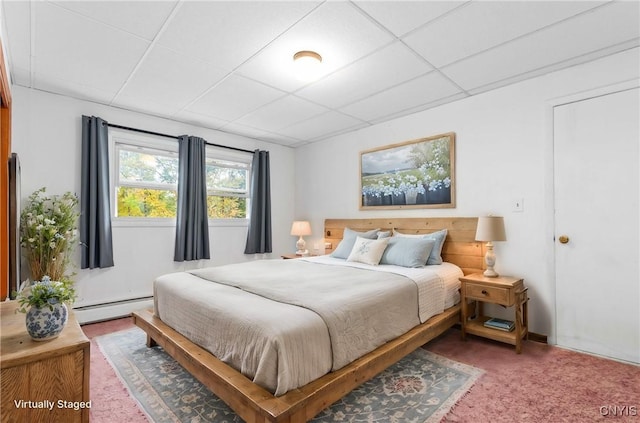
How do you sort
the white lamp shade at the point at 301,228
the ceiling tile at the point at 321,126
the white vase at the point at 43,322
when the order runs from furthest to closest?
the white lamp shade at the point at 301,228 < the ceiling tile at the point at 321,126 < the white vase at the point at 43,322

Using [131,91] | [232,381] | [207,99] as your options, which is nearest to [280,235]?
[207,99]

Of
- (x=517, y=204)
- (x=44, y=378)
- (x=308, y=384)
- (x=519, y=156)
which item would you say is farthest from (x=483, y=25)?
(x=44, y=378)

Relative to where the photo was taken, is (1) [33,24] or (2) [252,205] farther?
(2) [252,205]

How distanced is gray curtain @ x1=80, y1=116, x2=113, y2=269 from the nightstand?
3.76 meters

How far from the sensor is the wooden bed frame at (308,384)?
149 centimetres

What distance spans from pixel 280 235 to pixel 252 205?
0.78m

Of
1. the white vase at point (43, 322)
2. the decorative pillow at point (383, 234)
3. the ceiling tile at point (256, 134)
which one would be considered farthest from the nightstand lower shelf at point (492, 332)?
the ceiling tile at point (256, 134)

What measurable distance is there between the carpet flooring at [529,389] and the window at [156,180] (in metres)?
1.73

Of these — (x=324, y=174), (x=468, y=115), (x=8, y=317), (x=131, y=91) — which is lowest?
(x=8, y=317)

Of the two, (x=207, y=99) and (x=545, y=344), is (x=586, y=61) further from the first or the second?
(x=207, y=99)

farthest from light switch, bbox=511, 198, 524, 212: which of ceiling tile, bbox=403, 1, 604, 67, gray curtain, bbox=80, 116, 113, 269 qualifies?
gray curtain, bbox=80, 116, 113, 269

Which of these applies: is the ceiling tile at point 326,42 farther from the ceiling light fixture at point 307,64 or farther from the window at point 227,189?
the window at point 227,189

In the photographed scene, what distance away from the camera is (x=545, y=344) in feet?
9.34

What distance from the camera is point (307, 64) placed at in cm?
256
